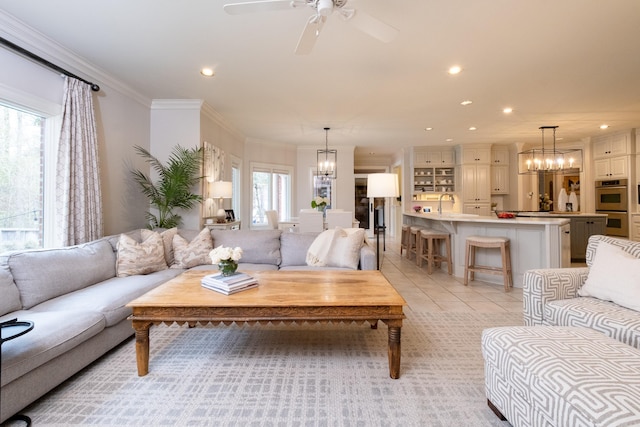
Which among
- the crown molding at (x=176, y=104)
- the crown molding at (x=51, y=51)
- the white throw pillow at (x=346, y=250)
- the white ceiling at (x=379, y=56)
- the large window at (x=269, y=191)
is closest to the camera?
the white ceiling at (x=379, y=56)

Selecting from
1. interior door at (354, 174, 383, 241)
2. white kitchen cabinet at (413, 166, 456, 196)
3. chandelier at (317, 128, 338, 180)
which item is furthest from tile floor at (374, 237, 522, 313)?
interior door at (354, 174, 383, 241)

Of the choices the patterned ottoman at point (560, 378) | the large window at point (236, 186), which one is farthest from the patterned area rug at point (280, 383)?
the large window at point (236, 186)

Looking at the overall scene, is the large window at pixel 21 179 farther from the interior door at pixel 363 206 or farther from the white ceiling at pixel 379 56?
the interior door at pixel 363 206

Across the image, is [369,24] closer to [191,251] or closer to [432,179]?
[191,251]

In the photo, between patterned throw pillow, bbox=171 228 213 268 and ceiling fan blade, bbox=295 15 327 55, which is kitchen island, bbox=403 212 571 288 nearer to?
ceiling fan blade, bbox=295 15 327 55

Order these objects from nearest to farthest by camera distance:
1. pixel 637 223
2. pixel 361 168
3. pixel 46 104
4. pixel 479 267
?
pixel 46 104, pixel 479 267, pixel 637 223, pixel 361 168

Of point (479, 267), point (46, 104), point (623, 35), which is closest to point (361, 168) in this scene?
point (479, 267)

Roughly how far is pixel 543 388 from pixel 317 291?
128 centimetres

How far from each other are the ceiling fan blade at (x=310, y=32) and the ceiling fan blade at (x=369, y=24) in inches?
6.0

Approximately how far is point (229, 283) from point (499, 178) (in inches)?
310

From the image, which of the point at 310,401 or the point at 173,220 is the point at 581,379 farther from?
the point at 173,220

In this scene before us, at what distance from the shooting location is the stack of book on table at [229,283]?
2066 mm

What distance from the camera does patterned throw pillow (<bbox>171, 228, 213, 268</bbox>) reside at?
3258 millimetres

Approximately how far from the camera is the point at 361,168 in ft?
32.8
